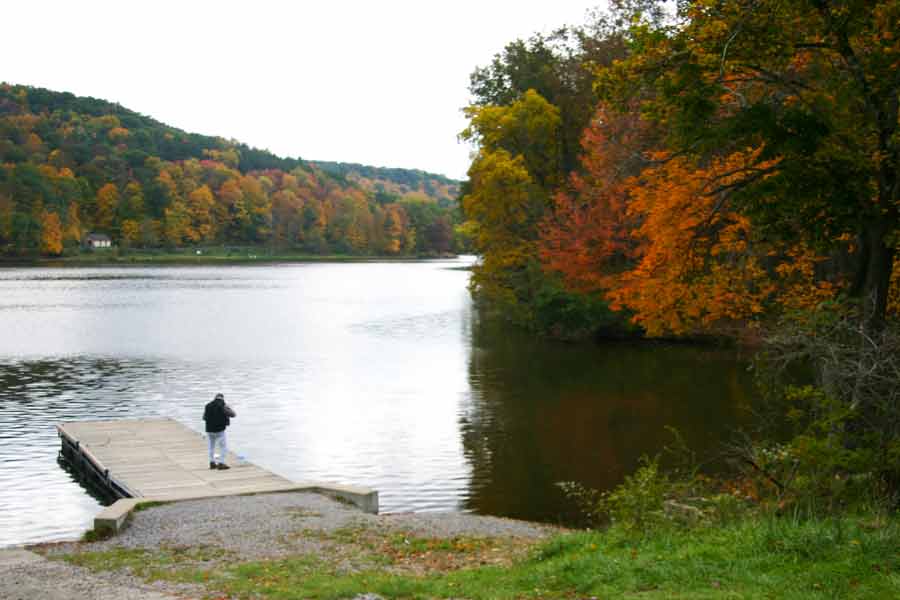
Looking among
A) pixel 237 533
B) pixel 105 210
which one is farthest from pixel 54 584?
pixel 105 210

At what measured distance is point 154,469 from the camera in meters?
18.4

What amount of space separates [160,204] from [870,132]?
515ft

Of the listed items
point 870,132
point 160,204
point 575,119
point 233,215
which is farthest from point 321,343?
point 233,215

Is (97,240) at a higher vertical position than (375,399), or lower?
higher

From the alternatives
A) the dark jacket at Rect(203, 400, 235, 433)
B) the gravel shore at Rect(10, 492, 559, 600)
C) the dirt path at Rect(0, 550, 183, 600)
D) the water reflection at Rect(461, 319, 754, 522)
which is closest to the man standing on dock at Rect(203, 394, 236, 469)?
the dark jacket at Rect(203, 400, 235, 433)

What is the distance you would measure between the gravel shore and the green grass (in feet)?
2.28

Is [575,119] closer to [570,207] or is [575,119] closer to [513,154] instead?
[513,154]

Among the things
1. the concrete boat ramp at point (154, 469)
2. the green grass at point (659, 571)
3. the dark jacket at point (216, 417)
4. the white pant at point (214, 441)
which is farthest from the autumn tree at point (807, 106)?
the white pant at point (214, 441)

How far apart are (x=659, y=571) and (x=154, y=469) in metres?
12.9

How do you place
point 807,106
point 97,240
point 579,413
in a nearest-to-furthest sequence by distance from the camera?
1. point 807,106
2. point 579,413
3. point 97,240

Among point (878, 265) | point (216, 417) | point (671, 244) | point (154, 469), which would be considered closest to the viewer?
point (878, 265)

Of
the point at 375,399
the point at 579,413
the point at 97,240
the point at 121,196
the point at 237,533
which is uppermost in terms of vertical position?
the point at 121,196

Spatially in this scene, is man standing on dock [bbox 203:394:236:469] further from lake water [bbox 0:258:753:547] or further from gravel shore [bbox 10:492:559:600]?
gravel shore [bbox 10:492:559:600]

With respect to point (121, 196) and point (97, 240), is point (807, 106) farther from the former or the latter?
point (121, 196)
